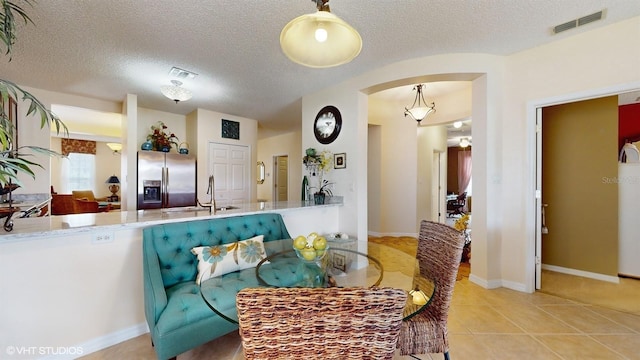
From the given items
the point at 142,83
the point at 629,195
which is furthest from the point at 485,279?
the point at 142,83

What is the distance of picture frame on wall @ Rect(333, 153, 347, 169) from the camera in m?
3.55

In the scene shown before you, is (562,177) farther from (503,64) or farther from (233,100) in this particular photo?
(233,100)

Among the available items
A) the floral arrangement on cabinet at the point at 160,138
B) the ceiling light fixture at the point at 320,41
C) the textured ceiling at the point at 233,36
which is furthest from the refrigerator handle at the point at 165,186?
the ceiling light fixture at the point at 320,41

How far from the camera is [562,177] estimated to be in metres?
3.24

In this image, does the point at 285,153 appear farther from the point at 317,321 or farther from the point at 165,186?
the point at 317,321

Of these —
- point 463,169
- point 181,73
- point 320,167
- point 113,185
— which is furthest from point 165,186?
point 463,169

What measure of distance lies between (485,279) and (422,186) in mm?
2757

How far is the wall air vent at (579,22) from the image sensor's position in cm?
215

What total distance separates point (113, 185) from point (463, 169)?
1181 cm

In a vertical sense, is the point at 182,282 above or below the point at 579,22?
below

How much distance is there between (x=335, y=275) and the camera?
5.35ft

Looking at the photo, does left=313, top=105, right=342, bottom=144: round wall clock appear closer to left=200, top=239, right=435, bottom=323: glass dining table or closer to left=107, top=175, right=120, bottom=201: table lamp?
left=200, top=239, right=435, bottom=323: glass dining table

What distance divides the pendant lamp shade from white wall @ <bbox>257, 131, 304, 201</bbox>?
489cm

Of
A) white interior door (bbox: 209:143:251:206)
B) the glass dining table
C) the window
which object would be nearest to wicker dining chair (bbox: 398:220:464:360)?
the glass dining table
